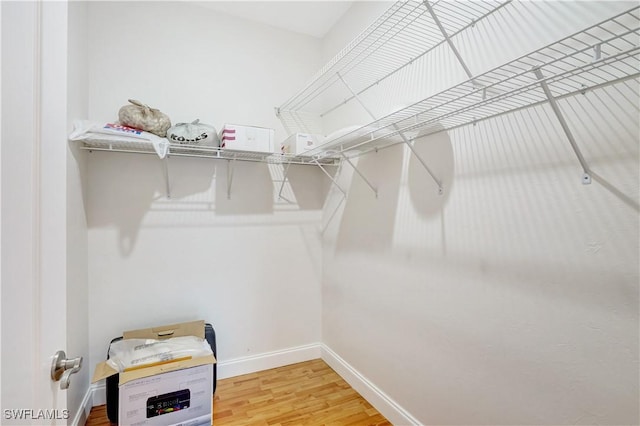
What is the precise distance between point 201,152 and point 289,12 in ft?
4.15

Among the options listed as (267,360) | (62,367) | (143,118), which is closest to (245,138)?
(143,118)

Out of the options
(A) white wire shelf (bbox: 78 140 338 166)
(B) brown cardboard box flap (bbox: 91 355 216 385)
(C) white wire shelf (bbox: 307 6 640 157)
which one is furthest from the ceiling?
(B) brown cardboard box flap (bbox: 91 355 216 385)

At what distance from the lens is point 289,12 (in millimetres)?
2217

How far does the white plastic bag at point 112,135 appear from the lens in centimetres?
150

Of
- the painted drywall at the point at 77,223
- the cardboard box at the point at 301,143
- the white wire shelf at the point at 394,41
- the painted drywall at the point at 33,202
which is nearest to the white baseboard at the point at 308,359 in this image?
the painted drywall at the point at 77,223

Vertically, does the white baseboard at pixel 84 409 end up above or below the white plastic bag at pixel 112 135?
below

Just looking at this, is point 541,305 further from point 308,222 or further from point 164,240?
point 164,240

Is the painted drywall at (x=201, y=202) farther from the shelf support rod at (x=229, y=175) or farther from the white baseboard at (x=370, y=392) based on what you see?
the white baseboard at (x=370, y=392)

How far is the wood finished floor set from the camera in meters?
1.74

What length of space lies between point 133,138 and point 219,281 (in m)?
1.11

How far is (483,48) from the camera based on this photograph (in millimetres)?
1246

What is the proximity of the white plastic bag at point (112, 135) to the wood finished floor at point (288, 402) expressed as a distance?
160 cm

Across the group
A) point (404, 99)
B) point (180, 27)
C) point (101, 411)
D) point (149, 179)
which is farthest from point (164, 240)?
point (404, 99)

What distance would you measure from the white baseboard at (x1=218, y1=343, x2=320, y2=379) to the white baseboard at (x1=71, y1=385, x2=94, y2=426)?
2.50 ft
